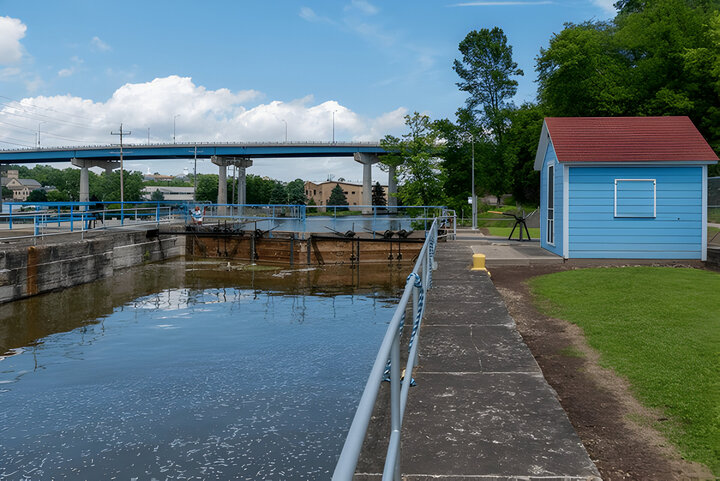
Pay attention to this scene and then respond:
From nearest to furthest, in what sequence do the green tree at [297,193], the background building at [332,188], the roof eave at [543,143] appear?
the roof eave at [543,143] < the green tree at [297,193] < the background building at [332,188]

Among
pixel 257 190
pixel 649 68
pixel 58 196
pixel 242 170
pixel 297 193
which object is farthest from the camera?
pixel 297 193

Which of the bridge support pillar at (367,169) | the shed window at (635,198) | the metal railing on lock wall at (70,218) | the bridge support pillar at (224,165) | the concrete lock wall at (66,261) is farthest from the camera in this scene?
the bridge support pillar at (224,165)

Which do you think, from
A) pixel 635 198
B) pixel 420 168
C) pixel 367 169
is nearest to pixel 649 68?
pixel 420 168

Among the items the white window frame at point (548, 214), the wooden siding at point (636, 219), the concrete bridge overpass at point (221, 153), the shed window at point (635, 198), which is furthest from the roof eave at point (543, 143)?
the concrete bridge overpass at point (221, 153)

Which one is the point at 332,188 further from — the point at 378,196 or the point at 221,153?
the point at 221,153

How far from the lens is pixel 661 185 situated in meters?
16.2

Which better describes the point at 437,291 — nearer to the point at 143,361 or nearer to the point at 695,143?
the point at 143,361

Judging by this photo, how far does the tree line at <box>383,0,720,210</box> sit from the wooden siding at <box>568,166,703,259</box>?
23284mm

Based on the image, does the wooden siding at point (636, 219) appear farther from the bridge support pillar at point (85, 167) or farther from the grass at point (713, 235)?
the bridge support pillar at point (85, 167)

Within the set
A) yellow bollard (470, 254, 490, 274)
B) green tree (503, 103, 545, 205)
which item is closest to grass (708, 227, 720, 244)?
yellow bollard (470, 254, 490, 274)

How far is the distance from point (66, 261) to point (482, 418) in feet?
66.9

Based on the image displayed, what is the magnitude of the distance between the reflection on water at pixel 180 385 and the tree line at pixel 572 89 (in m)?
29.6

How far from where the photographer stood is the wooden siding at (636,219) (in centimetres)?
1617

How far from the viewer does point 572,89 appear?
1772 inches
